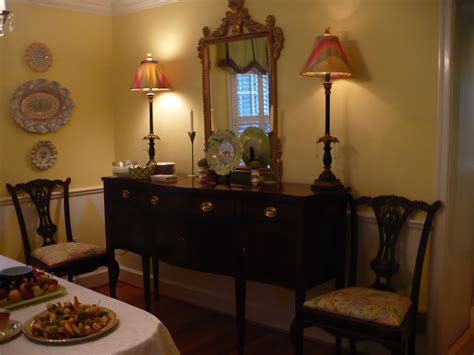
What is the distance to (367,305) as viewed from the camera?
8.02 ft

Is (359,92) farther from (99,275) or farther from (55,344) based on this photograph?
(99,275)

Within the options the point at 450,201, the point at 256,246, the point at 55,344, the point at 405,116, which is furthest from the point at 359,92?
the point at 55,344

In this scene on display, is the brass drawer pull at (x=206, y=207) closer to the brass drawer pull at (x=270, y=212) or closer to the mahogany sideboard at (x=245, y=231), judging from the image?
the mahogany sideboard at (x=245, y=231)

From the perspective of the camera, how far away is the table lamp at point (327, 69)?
2773 millimetres

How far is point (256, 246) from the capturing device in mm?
2889

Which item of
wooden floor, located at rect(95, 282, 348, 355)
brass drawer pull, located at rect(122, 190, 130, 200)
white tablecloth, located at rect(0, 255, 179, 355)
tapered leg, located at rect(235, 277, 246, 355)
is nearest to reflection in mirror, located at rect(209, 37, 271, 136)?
brass drawer pull, located at rect(122, 190, 130, 200)

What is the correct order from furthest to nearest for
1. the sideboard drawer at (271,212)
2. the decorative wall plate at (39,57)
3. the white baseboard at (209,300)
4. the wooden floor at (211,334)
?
the decorative wall plate at (39,57)
the white baseboard at (209,300)
the wooden floor at (211,334)
the sideboard drawer at (271,212)

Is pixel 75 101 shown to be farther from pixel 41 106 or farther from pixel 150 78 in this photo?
pixel 150 78

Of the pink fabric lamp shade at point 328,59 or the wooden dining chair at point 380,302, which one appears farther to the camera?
the pink fabric lamp shade at point 328,59

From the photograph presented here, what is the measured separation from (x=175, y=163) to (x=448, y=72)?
7.07ft

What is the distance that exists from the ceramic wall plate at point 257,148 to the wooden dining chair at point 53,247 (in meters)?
1.33

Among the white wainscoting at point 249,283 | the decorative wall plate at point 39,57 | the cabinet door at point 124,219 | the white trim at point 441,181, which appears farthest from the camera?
the decorative wall plate at point 39,57

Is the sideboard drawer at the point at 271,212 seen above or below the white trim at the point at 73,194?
above

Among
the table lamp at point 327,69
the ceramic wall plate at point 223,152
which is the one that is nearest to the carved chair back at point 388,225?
the table lamp at point 327,69
